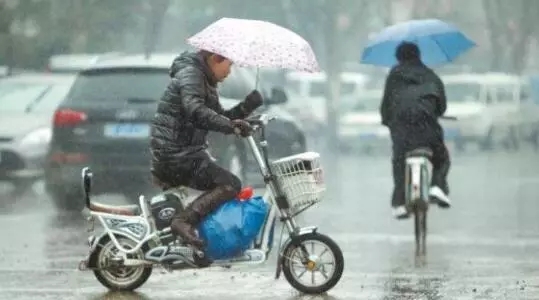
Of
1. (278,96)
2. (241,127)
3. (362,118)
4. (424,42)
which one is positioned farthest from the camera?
(362,118)

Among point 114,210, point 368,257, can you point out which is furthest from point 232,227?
point 368,257

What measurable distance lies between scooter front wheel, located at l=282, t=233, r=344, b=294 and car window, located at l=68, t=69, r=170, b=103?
7.06 metres

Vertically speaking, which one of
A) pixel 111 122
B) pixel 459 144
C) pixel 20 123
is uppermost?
pixel 111 122

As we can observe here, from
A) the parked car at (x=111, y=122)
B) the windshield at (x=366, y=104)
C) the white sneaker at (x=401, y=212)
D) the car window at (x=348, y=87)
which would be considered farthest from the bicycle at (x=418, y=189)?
the car window at (x=348, y=87)

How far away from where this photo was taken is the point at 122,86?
16.9m

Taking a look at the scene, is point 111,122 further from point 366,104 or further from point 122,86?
point 366,104

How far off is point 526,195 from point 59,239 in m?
8.08

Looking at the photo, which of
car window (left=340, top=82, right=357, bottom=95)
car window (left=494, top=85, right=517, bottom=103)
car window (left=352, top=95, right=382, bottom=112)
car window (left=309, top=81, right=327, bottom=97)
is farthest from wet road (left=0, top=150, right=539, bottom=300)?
car window (left=309, top=81, right=327, bottom=97)

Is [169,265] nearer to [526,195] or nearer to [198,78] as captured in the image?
[198,78]

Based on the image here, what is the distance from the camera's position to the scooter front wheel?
980cm

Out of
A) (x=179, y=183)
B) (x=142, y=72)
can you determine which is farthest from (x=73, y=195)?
(x=179, y=183)

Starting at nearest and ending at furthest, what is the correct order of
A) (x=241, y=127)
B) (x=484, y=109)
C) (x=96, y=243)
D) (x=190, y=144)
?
(x=241, y=127) → (x=190, y=144) → (x=96, y=243) → (x=484, y=109)

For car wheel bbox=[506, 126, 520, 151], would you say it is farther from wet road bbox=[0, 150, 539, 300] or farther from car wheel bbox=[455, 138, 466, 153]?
wet road bbox=[0, 150, 539, 300]

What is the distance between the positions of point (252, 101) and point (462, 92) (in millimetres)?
32294
